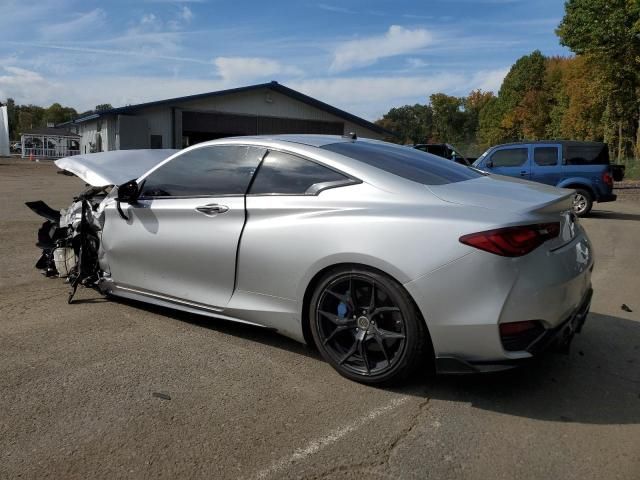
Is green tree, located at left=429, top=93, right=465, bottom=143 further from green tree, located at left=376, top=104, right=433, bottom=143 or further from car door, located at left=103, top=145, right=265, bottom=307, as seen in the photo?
car door, located at left=103, top=145, right=265, bottom=307

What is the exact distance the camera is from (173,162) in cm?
454

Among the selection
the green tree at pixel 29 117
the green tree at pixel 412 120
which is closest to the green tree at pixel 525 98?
the green tree at pixel 412 120

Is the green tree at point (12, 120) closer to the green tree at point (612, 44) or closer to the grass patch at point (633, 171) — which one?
the green tree at point (612, 44)

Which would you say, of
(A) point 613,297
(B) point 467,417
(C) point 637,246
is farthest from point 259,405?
(C) point 637,246

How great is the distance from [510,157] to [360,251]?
40.6ft

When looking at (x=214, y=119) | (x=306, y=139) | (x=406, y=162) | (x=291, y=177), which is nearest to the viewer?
(x=291, y=177)

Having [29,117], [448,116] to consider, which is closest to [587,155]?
[448,116]

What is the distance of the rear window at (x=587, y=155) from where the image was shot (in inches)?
549

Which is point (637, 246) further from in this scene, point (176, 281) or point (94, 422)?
point (94, 422)

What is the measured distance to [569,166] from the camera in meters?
14.0

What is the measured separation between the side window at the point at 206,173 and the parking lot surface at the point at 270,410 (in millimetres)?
1113

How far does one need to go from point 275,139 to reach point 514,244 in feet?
6.34

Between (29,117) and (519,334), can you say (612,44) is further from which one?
(29,117)

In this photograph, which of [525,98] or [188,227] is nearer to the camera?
[188,227]
